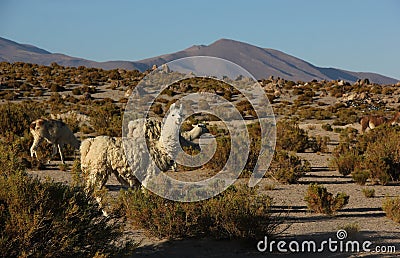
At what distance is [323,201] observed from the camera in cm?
962

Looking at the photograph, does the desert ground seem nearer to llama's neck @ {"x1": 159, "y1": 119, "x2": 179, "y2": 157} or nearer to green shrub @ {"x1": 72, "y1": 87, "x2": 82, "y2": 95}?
llama's neck @ {"x1": 159, "y1": 119, "x2": 179, "y2": 157}

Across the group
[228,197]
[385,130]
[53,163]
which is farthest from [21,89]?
[228,197]

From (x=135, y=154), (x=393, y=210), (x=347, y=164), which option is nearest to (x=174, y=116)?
(x=135, y=154)

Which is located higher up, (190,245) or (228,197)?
(228,197)

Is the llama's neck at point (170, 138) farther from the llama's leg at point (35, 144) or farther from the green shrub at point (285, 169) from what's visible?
the llama's leg at point (35, 144)

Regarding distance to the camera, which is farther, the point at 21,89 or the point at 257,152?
the point at 21,89

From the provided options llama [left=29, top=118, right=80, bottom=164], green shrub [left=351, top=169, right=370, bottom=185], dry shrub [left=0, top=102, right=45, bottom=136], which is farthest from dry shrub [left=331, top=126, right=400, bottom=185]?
dry shrub [left=0, top=102, right=45, bottom=136]

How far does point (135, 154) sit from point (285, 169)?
5.86 m

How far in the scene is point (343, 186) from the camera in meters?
12.8

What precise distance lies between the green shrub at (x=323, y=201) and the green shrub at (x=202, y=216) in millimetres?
2291

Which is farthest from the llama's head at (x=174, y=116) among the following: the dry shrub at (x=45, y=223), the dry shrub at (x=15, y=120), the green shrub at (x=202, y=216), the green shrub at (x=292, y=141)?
the dry shrub at (x=15, y=120)

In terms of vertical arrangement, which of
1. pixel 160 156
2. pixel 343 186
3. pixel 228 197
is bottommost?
pixel 343 186

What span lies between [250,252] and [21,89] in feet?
110

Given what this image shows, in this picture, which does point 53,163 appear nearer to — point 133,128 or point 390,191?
point 133,128
